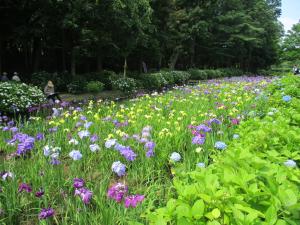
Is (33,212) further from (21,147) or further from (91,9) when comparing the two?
(91,9)

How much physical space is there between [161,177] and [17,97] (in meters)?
5.88

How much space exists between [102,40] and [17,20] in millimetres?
4794

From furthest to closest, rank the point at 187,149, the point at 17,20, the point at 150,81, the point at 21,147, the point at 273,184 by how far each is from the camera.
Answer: the point at 150,81 < the point at 17,20 < the point at 187,149 < the point at 21,147 < the point at 273,184

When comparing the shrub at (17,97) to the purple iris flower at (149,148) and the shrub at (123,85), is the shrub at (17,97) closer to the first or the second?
the purple iris flower at (149,148)

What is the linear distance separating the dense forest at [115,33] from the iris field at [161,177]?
10234 mm

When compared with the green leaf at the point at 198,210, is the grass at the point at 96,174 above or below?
below

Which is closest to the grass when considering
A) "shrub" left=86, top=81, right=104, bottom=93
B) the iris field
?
the iris field

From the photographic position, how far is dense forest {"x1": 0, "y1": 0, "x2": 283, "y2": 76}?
48.3ft

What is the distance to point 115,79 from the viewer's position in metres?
17.1

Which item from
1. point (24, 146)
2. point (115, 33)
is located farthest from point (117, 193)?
point (115, 33)

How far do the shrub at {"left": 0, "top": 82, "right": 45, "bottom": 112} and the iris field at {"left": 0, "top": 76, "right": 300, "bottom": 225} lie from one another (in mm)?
3000

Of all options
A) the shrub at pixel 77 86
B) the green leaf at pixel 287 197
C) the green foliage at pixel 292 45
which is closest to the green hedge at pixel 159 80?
the shrub at pixel 77 86

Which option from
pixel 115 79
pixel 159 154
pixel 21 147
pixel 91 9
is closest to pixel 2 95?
pixel 21 147

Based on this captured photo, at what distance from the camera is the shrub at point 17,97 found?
7992 mm
